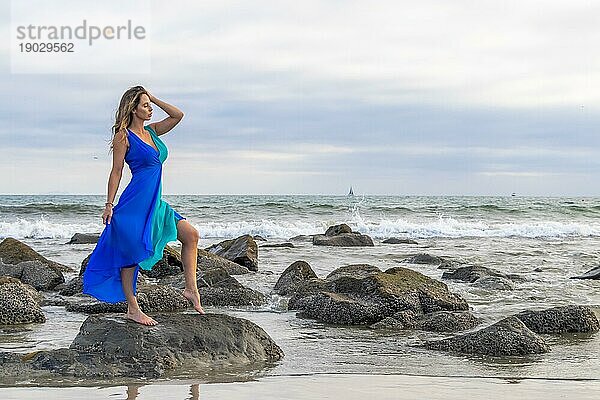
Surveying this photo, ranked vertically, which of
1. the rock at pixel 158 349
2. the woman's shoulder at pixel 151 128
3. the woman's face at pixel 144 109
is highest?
the woman's face at pixel 144 109

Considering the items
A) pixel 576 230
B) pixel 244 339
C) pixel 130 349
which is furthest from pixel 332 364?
pixel 576 230

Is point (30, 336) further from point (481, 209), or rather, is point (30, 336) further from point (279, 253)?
point (481, 209)

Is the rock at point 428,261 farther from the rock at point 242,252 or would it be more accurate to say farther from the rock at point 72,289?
the rock at point 72,289

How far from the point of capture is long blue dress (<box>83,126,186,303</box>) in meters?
6.86

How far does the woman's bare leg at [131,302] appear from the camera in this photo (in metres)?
7.00

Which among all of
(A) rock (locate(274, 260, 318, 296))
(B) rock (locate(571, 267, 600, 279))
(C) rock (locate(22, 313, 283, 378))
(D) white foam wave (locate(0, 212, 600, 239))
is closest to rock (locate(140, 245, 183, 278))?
(A) rock (locate(274, 260, 318, 296))

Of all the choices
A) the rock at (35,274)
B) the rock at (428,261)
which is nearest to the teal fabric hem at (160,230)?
the rock at (35,274)

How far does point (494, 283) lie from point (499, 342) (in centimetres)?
598

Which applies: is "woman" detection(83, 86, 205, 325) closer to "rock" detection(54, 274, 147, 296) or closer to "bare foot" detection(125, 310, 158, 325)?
"bare foot" detection(125, 310, 158, 325)

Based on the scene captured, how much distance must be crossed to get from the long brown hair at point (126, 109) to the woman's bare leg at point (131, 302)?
1.13m

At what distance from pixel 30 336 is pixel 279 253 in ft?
42.5

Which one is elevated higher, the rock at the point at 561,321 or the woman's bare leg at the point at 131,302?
the woman's bare leg at the point at 131,302

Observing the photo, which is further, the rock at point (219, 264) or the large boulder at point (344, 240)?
the large boulder at point (344, 240)

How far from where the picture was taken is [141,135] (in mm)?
6914
